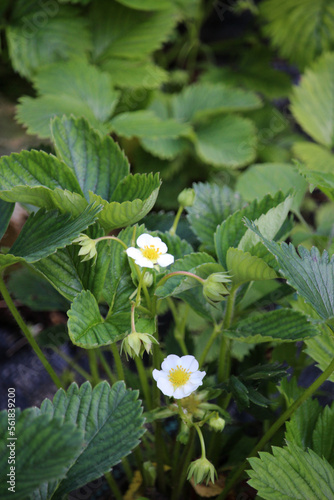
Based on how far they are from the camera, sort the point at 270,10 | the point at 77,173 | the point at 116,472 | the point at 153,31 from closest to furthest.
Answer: the point at 77,173
the point at 116,472
the point at 153,31
the point at 270,10

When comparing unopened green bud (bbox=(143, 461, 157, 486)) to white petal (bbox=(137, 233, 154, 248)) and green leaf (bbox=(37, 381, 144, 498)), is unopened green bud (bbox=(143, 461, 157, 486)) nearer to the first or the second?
green leaf (bbox=(37, 381, 144, 498))

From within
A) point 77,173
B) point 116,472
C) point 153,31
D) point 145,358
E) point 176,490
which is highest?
point 77,173

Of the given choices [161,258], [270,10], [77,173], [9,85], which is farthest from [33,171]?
[270,10]

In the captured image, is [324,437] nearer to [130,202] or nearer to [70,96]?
[130,202]

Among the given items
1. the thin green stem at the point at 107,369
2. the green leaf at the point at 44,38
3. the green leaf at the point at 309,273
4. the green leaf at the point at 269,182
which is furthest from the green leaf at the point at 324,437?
the green leaf at the point at 44,38

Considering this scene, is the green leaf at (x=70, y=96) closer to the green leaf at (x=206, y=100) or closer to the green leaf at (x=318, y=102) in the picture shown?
the green leaf at (x=206, y=100)

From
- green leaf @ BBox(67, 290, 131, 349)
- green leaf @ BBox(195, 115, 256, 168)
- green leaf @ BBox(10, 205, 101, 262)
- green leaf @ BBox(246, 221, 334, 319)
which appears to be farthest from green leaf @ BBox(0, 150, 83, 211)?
green leaf @ BBox(195, 115, 256, 168)

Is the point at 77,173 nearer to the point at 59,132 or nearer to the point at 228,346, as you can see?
the point at 59,132
